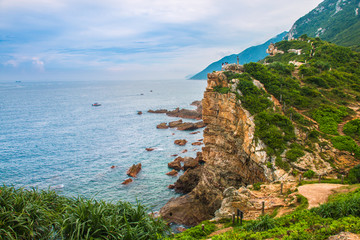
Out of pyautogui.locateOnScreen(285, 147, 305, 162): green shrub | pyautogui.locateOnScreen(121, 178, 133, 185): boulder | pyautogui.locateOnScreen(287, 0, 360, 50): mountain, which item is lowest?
pyautogui.locateOnScreen(121, 178, 133, 185): boulder

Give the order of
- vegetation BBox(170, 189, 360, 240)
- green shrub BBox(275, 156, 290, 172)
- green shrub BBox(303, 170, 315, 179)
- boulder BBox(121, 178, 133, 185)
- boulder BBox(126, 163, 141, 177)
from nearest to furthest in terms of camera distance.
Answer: vegetation BBox(170, 189, 360, 240) < green shrub BBox(303, 170, 315, 179) < green shrub BBox(275, 156, 290, 172) < boulder BBox(121, 178, 133, 185) < boulder BBox(126, 163, 141, 177)

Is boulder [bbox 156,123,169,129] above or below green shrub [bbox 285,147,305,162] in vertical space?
below

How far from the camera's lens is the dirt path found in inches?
570

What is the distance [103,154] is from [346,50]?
58.1 metres

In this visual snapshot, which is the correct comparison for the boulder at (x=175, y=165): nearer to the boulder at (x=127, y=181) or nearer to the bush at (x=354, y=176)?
the boulder at (x=127, y=181)

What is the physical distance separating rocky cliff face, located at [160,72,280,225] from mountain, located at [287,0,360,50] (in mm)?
61819

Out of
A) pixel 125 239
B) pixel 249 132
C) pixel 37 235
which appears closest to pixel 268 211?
pixel 249 132

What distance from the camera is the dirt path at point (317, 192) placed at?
47.5ft

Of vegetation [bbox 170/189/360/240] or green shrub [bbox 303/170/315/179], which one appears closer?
vegetation [bbox 170/189/360/240]

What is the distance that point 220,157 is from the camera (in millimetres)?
28188

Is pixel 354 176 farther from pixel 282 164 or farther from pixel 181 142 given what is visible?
pixel 181 142

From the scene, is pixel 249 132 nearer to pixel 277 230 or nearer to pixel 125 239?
pixel 277 230

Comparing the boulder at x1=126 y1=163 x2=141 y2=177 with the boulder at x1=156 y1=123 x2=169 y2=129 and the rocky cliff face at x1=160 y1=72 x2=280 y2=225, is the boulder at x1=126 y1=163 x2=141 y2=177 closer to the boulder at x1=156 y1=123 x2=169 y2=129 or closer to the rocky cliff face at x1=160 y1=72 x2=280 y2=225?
the rocky cliff face at x1=160 y1=72 x2=280 y2=225

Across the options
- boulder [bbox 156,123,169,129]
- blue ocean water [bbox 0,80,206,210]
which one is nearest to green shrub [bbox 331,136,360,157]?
blue ocean water [bbox 0,80,206,210]
